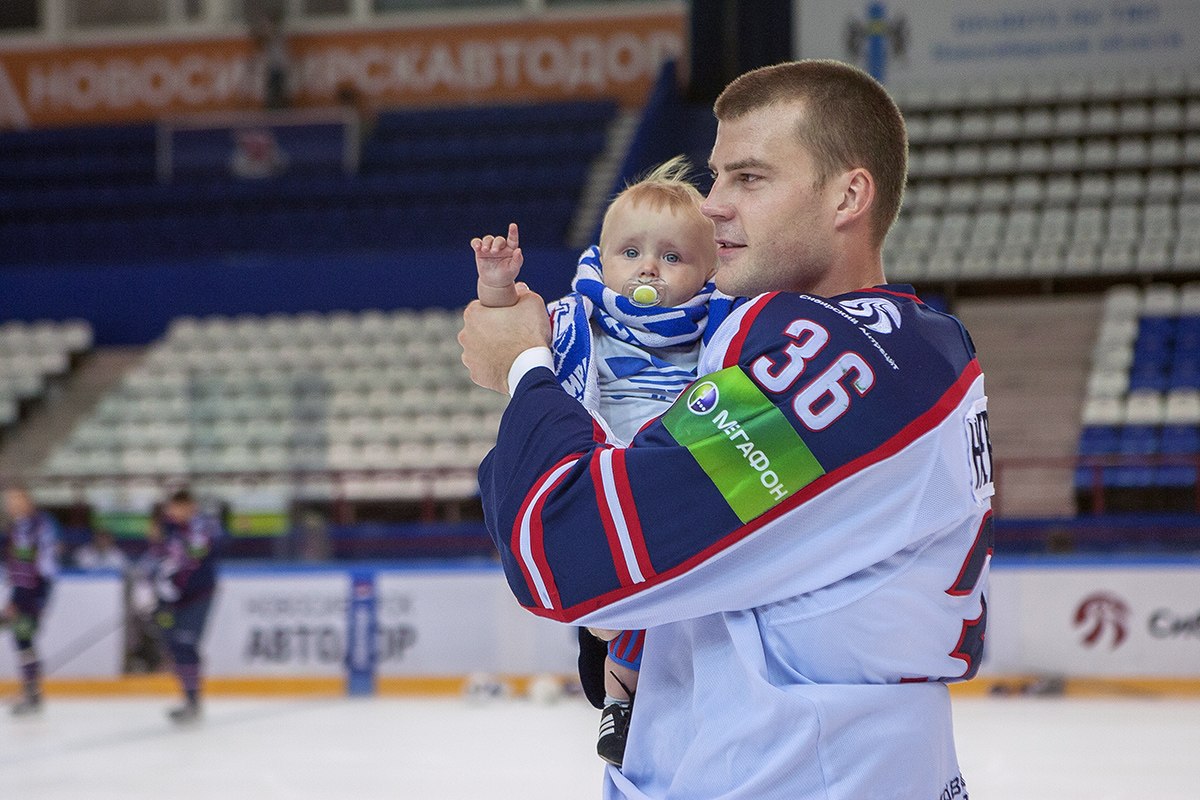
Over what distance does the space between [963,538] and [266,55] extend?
66.2 feet

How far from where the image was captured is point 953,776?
157 centimetres

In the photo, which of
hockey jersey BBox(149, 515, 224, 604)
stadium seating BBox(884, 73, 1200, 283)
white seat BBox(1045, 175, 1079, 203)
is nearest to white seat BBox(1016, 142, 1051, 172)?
stadium seating BBox(884, 73, 1200, 283)

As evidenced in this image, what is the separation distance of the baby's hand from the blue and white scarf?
24 cm

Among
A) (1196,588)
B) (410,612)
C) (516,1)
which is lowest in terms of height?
(410,612)

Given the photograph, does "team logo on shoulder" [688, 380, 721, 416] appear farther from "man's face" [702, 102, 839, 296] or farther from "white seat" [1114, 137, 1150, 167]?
"white seat" [1114, 137, 1150, 167]

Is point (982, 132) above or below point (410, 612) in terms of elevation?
above

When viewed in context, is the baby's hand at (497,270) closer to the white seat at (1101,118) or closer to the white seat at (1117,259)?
the white seat at (1117,259)

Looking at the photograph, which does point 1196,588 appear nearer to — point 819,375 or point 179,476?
point 179,476

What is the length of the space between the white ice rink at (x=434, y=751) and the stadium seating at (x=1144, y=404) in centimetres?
206

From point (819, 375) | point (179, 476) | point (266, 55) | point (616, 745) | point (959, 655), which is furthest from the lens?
point (266, 55)

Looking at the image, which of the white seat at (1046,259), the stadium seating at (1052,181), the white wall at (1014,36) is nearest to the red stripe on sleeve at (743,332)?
the stadium seating at (1052,181)

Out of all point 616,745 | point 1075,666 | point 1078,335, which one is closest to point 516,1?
point 1078,335

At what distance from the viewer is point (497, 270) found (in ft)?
5.59

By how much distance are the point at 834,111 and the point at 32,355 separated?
1653 cm
